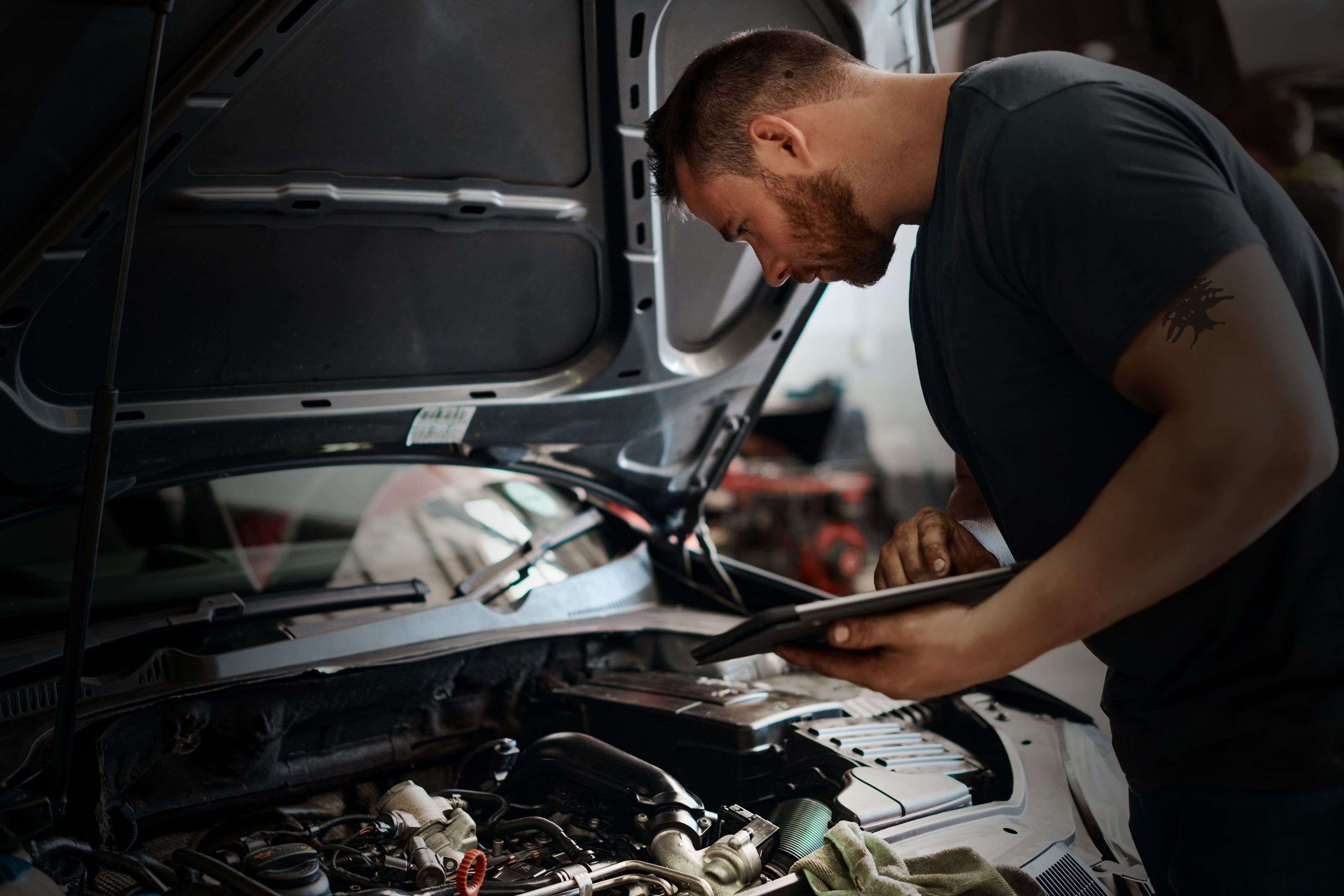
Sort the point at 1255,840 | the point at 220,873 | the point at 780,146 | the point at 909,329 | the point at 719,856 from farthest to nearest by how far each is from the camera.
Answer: the point at 909,329, the point at 719,856, the point at 220,873, the point at 780,146, the point at 1255,840

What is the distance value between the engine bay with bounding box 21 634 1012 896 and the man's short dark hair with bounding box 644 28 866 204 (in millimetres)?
863

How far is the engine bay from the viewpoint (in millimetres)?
1182

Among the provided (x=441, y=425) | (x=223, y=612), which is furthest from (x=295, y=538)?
(x=441, y=425)

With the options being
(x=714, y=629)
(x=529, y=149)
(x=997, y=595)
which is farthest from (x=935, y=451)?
(x=997, y=595)

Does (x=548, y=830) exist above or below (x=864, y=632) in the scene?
below

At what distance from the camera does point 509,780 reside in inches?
60.8

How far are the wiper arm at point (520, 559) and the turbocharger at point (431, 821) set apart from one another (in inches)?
17.3

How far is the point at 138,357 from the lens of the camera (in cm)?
134

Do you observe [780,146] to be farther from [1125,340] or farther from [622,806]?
[622,806]

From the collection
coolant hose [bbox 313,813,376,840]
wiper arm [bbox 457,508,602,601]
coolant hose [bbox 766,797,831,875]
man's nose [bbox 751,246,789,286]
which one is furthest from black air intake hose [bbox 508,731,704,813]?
man's nose [bbox 751,246,789,286]

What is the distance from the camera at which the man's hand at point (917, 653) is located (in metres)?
0.73

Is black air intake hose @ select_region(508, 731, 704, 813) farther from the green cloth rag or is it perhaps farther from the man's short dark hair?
the man's short dark hair

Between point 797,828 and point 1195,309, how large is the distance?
92 cm

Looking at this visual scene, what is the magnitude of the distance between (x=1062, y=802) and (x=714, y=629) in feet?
2.40
